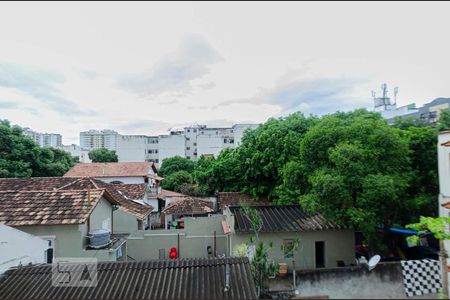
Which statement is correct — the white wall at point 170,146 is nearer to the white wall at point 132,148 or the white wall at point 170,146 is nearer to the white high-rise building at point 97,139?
the white wall at point 132,148

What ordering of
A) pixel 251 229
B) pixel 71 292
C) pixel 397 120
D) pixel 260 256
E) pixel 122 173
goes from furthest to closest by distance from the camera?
pixel 122 173 → pixel 397 120 → pixel 251 229 → pixel 260 256 → pixel 71 292

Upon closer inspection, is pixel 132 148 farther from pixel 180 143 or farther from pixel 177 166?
pixel 177 166

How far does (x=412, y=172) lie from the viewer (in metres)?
9.09

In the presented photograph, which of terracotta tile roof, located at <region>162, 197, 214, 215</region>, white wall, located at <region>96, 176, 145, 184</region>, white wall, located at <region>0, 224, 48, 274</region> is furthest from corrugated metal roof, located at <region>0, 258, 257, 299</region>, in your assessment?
white wall, located at <region>96, 176, 145, 184</region>

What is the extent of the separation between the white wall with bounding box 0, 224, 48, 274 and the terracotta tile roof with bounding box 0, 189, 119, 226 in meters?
0.96

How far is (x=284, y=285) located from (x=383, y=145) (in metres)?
4.95

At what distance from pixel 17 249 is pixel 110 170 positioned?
22.8 m

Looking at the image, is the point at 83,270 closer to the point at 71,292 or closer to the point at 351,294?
the point at 71,292

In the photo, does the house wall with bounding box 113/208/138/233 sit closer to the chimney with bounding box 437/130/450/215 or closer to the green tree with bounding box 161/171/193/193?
the chimney with bounding box 437/130/450/215

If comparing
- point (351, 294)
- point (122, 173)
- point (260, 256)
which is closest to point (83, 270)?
point (260, 256)

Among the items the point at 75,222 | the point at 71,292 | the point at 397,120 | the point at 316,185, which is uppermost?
the point at 397,120

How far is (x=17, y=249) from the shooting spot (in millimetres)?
Result: 6797

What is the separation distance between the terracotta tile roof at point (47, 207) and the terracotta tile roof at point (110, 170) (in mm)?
18263

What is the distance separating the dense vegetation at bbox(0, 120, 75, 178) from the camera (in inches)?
908
